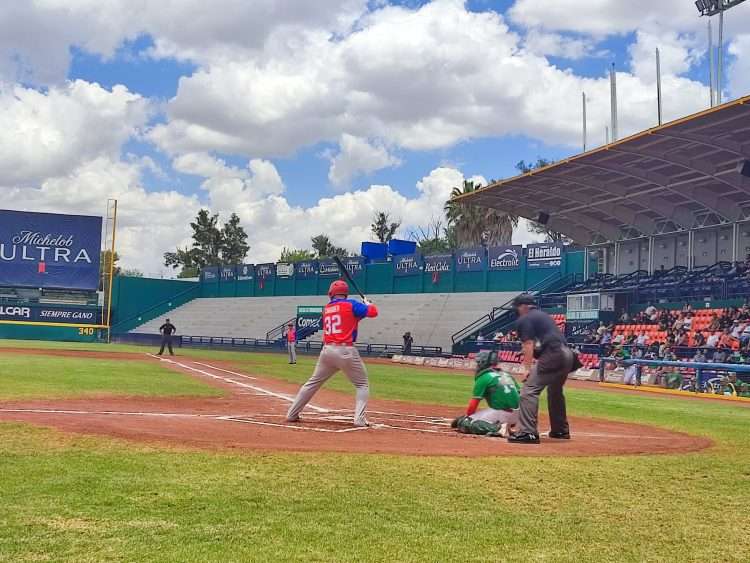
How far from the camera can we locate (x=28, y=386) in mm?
14648

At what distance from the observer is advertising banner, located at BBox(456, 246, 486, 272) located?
50.2m

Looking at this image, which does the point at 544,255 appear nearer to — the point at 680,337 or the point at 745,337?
the point at 680,337

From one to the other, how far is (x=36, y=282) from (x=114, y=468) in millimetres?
47485

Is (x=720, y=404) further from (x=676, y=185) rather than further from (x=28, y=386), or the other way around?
(x=676, y=185)

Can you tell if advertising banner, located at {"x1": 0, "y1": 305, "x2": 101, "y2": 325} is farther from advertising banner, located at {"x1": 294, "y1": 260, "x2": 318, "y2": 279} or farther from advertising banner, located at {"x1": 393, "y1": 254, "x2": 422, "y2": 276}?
advertising banner, located at {"x1": 393, "y1": 254, "x2": 422, "y2": 276}

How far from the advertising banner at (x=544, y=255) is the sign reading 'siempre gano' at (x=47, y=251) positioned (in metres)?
27.7

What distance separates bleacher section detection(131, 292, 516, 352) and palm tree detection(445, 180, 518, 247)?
59.4 feet

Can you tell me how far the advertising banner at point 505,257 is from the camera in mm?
47812

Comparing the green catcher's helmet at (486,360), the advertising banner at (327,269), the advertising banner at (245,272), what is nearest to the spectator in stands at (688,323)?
the green catcher's helmet at (486,360)

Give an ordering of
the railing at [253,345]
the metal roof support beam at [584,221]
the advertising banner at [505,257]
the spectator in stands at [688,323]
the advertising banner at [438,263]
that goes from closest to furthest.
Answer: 1. the spectator in stands at [688,323]
2. the metal roof support beam at [584,221]
3. the railing at [253,345]
4. the advertising banner at [505,257]
5. the advertising banner at [438,263]

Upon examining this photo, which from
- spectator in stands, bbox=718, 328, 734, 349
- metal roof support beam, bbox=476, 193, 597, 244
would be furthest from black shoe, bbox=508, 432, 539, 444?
metal roof support beam, bbox=476, 193, 597, 244

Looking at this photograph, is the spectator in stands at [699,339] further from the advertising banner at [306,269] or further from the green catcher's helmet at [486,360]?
the advertising banner at [306,269]

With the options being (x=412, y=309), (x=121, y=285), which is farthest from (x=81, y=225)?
(x=412, y=309)

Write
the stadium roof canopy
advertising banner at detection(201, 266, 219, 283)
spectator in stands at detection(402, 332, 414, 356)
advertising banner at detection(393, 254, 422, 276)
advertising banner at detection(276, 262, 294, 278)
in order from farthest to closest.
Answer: advertising banner at detection(201, 266, 219, 283) → advertising banner at detection(276, 262, 294, 278) → advertising banner at detection(393, 254, 422, 276) → spectator in stands at detection(402, 332, 414, 356) → the stadium roof canopy
